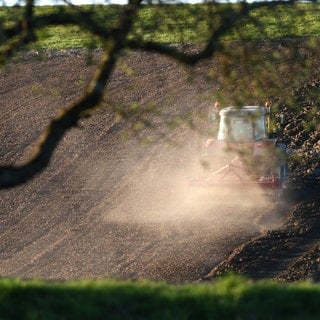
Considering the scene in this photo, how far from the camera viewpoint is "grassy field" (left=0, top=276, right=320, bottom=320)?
7.19m

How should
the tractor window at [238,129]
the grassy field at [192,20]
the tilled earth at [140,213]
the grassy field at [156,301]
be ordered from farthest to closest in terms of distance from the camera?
the tilled earth at [140,213] → the tractor window at [238,129] → the grassy field at [192,20] → the grassy field at [156,301]

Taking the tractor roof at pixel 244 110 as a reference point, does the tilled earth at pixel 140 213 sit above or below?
below

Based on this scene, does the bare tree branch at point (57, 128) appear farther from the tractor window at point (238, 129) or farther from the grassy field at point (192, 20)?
the tractor window at point (238, 129)

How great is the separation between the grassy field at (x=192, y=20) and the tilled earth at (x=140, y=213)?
1.88ft

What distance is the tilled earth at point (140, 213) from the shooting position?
1559 cm

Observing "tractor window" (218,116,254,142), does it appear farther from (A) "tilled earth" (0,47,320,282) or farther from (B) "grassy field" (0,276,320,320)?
(B) "grassy field" (0,276,320,320)

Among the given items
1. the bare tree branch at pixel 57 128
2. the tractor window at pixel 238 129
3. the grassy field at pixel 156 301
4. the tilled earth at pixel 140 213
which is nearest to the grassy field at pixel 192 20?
the bare tree branch at pixel 57 128

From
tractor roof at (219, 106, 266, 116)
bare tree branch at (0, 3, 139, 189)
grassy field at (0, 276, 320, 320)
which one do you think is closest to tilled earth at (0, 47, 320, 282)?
bare tree branch at (0, 3, 139, 189)

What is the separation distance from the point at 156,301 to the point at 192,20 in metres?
2.55

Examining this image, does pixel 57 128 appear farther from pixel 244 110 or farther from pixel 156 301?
pixel 156 301

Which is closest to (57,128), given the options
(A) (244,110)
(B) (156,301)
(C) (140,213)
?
(A) (244,110)

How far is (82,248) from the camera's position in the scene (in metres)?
16.8

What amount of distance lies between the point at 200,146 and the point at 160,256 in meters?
6.83

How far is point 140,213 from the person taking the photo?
19438 mm
